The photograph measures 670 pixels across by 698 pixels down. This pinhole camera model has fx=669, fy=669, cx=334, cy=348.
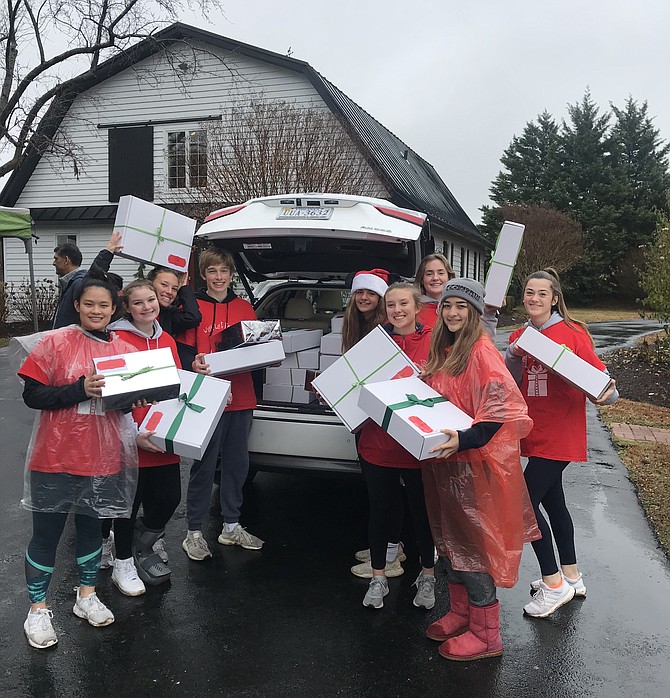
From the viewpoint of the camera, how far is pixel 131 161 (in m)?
17.9

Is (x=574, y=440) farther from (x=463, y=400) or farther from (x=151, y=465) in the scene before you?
(x=151, y=465)

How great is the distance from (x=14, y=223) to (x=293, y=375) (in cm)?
993

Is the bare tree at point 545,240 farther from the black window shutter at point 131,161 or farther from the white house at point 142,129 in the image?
the black window shutter at point 131,161

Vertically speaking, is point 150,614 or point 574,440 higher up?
point 574,440

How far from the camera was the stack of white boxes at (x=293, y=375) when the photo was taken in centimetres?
486

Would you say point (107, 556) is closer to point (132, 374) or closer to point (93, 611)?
point (93, 611)

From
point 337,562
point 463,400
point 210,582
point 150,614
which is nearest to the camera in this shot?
point 463,400

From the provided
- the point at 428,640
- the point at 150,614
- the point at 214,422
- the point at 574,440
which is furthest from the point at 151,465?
the point at 574,440

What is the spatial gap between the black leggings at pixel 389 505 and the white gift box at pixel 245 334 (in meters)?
1.07

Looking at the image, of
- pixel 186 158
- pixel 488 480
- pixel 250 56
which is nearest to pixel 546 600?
pixel 488 480

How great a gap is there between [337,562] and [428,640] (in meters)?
1.03

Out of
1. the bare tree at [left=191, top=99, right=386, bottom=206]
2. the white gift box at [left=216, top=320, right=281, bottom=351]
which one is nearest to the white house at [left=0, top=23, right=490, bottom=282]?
the bare tree at [left=191, top=99, right=386, bottom=206]

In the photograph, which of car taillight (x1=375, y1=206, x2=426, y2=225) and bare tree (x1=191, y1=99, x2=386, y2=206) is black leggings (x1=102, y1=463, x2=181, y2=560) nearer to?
car taillight (x1=375, y1=206, x2=426, y2=225)

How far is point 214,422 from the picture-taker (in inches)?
144
